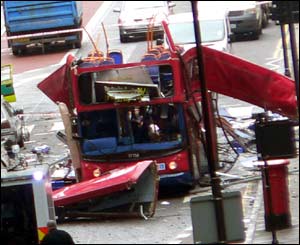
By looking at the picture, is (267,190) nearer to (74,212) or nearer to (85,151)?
(74,212)

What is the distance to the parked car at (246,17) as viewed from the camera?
3553 centimetres

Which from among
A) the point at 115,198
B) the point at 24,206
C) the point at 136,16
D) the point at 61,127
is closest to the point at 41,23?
the point at 136,16

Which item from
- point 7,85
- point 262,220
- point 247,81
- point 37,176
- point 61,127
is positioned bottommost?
point 61,127

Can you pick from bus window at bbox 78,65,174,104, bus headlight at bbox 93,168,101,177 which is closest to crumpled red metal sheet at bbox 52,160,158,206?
bus headlight at bbox 93,168,101,177

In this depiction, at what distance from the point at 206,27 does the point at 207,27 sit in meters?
0.03

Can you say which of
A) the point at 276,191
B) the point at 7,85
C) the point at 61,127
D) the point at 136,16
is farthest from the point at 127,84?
the point at 136,16

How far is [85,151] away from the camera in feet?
67.5

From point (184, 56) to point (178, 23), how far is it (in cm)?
1106

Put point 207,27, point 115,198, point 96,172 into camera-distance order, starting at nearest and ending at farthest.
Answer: point 115,198 < point 96,172 < point 207,27

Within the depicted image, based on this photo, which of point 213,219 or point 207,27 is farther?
point 207,27

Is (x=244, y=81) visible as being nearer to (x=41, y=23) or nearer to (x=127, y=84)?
(x=127, y=84)

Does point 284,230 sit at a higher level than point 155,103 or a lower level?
lower

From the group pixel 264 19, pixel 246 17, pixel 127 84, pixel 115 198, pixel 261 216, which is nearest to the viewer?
pixel 261 216

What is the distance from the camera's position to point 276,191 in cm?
1554
